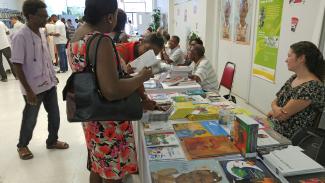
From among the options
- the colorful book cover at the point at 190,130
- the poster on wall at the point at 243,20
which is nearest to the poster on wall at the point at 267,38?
the poster on wall at the point at 243,20

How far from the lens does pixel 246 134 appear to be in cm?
121

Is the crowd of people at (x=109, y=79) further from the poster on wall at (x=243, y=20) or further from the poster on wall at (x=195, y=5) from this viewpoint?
the poster on wall at (x=195, y=5)

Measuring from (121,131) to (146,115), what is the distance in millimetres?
347

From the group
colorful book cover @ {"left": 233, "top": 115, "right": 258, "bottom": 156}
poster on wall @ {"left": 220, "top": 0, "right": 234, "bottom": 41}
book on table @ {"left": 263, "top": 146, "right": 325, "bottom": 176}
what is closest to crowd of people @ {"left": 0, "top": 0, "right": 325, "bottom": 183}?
colorful book cover @ {"left": 233, "top": 115, "right": 258, "bottom": 156}

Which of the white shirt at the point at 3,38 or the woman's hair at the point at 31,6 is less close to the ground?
the woman's hair at the point at 31,6

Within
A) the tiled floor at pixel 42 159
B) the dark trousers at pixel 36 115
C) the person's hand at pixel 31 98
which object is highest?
the person's hand at pixel 31 98

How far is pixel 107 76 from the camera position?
3.58 ft

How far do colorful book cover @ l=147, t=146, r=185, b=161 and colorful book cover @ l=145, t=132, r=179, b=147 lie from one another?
0.04m

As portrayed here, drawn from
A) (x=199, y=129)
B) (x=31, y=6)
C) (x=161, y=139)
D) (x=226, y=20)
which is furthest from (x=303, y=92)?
(x=226, y=20)

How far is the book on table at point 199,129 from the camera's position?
58.1 inches

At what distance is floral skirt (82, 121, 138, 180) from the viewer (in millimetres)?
1321

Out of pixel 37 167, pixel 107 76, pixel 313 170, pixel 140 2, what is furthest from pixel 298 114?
→ pixel 140 2

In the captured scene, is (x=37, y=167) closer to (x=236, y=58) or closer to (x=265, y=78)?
(x=265, y=78)

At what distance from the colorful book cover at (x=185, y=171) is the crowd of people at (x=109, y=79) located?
276 mm
